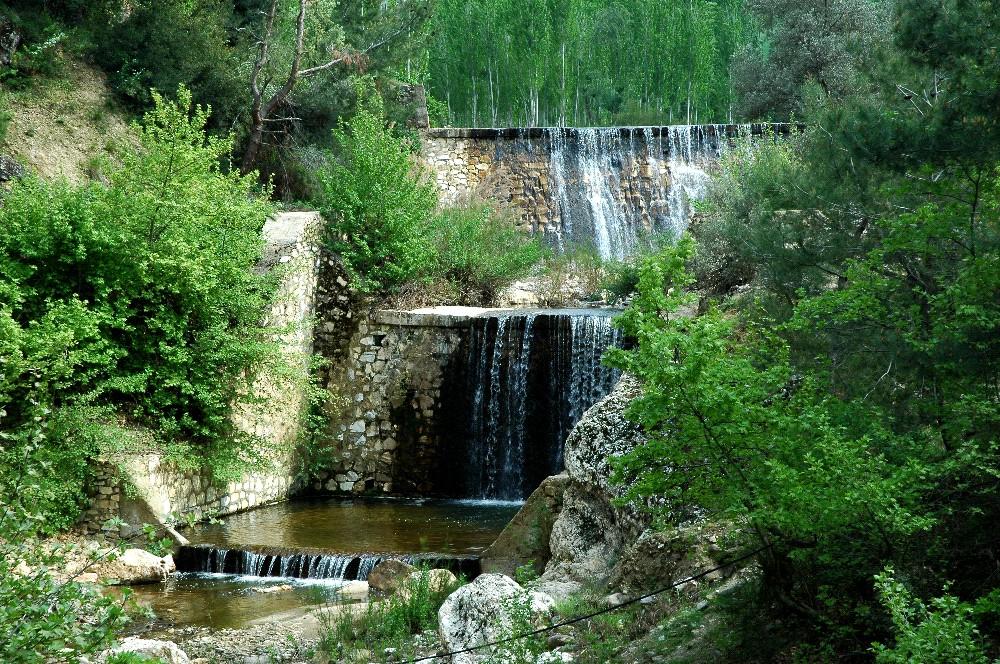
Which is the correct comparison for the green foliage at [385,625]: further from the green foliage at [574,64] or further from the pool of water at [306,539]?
the green foliage at [574,64]

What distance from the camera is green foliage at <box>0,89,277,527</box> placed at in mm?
9008

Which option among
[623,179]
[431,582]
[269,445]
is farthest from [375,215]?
[623,179]

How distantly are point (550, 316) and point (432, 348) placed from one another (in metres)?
1.70

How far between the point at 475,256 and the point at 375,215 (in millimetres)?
2029

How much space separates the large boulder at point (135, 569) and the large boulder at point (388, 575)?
1866mm

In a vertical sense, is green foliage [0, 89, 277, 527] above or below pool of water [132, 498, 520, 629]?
above

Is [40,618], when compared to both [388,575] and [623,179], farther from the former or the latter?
[623,179]

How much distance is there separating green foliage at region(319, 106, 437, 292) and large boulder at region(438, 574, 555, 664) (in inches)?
308

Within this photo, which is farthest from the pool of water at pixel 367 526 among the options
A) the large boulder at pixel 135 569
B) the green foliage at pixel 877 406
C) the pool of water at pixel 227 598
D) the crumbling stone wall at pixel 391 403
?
the green foliage at pixel 877 406

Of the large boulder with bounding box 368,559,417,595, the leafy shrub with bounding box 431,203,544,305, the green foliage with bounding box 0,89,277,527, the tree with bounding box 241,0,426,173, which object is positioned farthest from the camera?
the tree with bounding box 241,0,426,173

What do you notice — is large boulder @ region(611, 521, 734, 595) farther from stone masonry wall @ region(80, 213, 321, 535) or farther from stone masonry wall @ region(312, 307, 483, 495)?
stone masonry wall @ region(312, 307, 483, 495)

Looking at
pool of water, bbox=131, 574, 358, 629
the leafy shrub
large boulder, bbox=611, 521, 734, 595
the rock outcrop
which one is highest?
the leafy shrub

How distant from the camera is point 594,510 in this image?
7.60m

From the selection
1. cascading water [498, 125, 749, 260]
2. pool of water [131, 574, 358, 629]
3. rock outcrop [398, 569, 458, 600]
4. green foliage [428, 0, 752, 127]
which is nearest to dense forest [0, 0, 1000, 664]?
rock outcrop [398, 569, 458, 600]
